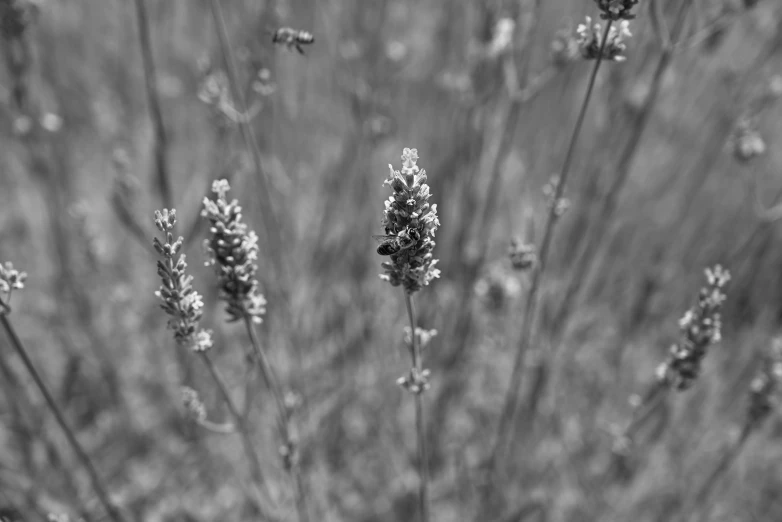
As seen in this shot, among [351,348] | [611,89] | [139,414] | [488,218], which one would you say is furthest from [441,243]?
[139,414]

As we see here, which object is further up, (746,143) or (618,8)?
(746,143)

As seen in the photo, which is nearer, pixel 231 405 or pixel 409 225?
pixel 409 225

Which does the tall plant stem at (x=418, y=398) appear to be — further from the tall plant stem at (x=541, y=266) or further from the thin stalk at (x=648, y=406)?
the thin stalk at (x=648, y=406)

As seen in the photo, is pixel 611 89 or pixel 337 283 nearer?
pixel 611 89

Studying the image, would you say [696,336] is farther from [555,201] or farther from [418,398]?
[418,398]

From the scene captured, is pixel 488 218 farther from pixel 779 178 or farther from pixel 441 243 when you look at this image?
pixel 779 178

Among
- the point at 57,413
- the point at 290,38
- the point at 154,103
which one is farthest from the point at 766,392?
the point at 154,103

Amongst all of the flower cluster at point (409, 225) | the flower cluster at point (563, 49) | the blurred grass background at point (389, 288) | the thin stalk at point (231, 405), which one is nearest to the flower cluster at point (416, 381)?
the flower cluster at point (409, 225)
